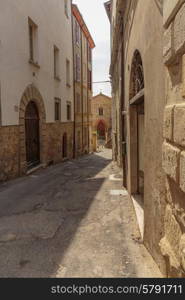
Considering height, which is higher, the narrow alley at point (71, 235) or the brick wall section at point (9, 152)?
the brick wall section at point (9, 152)

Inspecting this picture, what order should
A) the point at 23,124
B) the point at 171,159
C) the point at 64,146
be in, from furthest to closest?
the point at 64,146
the point at 23,124
the point at 171,159

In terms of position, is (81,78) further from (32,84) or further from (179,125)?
(179,125)

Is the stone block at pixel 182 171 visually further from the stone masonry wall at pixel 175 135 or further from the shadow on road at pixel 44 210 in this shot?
the shadow on road at pixel 44 210

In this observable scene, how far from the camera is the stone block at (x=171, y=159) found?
2290mm

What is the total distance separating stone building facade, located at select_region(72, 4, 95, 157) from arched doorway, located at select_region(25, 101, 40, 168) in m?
7.88

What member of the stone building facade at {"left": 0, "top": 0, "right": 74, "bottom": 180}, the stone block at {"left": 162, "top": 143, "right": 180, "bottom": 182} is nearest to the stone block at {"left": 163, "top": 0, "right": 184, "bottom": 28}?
the stone block at {"left": 162, "top": 143, "right": 180, "bottom": 182}

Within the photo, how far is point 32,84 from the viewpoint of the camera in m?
10.8

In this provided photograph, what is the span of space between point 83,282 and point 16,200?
3.91 m

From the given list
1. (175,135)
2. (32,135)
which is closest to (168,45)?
(175,135)

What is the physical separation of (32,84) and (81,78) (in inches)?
474

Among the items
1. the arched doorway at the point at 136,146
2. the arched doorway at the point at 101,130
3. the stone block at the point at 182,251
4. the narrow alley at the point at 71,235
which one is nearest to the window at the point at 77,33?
the arched doorway at the point at 136,146

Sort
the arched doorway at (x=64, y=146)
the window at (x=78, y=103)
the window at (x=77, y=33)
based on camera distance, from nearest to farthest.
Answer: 1. the arched doorway at (x=64, y=146)
2. the window at (x=77, y=33)
3. the window at (x=78, y=103)

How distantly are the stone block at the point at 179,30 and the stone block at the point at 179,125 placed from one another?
0.49 m

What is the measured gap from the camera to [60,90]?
15359 millimetres
